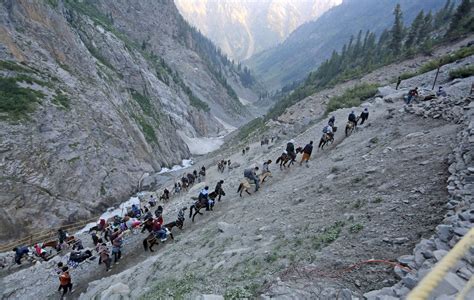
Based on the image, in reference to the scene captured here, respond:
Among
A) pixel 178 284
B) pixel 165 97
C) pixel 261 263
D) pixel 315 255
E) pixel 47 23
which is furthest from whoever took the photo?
pixel 165 97

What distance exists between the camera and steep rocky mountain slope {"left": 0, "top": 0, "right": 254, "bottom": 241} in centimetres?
2936

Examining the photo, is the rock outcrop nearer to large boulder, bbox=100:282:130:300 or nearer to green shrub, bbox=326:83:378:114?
large boulder, bbox=100:282:130:300

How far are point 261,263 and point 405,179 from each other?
5.47m

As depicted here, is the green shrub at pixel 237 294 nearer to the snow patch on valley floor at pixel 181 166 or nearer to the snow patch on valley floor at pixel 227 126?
the snow patch on valley floor at pixel 181 166

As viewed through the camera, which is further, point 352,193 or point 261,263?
point 352,193

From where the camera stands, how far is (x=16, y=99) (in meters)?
32.5

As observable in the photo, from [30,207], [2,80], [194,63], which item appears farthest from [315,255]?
[194,63]

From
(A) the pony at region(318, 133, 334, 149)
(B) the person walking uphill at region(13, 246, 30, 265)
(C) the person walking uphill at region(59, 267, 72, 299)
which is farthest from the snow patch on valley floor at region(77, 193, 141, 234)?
(A) the pony at region(318, 133, 334, 149)

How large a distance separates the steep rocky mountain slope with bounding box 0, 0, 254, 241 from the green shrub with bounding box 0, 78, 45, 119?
0.10m

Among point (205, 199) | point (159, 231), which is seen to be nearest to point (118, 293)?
point (159, 231)

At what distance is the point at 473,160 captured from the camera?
794cm

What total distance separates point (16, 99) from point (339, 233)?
37.3 meters

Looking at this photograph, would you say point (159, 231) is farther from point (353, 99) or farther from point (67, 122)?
point (353, 99)

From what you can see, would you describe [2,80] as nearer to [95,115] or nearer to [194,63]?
[95,115]
